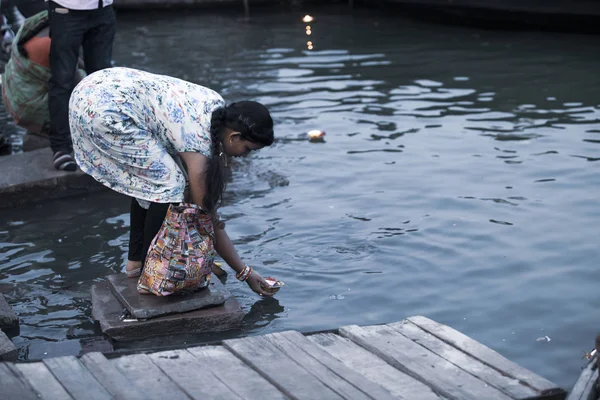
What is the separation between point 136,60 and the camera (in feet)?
38.7

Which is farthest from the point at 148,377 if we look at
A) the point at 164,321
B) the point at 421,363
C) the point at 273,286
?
the point at 273,286

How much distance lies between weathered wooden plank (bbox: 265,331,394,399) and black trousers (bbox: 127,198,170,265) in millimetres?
925

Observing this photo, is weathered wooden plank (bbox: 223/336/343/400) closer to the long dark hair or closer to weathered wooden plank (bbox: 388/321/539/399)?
weathered wooden plank (bbox: 388/321/539/399)

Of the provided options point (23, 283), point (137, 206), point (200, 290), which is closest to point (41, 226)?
point (23, 283)

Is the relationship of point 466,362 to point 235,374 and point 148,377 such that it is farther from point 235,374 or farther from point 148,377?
point 148,377

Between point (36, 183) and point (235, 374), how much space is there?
3390mm

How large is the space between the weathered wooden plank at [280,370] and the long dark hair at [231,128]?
0.78 metres

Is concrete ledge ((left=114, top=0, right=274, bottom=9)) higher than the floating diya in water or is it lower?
higher

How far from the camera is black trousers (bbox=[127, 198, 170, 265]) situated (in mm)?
4281

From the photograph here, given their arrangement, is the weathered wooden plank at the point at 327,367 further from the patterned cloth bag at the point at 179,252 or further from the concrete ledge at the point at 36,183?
the concrete ledge at the point at 36,183

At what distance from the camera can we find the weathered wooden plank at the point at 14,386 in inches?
120

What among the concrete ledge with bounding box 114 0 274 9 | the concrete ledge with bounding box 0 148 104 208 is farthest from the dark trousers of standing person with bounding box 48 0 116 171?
the concrete ledge with bounding box 114 0 274 9

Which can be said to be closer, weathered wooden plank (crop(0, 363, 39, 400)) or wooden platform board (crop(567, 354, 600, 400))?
weathered wooden plank (crop(0, 363, 39, 400))

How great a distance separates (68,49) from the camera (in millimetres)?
6152
